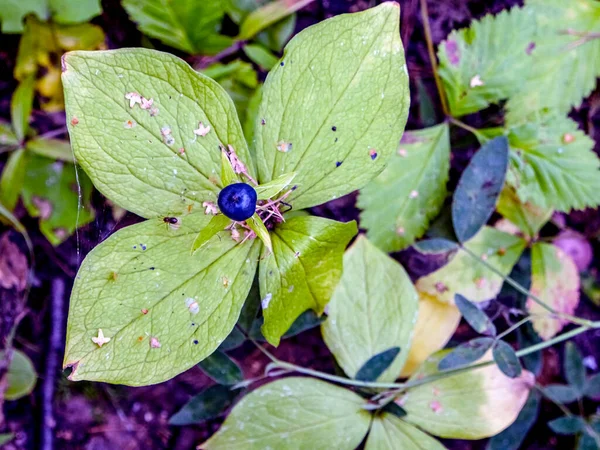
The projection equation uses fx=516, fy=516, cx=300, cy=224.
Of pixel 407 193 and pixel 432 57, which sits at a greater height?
pixel 432 57

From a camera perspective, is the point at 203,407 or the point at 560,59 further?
the point at 560,59

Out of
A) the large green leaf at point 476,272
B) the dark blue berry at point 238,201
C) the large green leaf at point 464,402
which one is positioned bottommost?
the large green leaf at point 464,402

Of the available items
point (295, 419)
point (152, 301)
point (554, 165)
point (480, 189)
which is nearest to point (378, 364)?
point (295, 419)

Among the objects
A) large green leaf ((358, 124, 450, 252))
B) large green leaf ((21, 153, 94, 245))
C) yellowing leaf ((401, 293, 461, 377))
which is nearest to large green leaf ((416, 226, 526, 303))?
yellowing leaf ((401, 293, 461, 377))

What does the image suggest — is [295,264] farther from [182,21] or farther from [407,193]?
[182,21]

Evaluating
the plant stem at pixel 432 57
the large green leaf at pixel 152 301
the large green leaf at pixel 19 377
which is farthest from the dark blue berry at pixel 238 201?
the large green leaf at pixel 19 377

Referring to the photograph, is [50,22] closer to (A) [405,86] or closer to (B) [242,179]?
(B) [242,179]

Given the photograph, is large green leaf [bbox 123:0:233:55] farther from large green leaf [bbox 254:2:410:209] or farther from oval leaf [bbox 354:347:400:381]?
oval leaf [bbox 354:347:400:381]

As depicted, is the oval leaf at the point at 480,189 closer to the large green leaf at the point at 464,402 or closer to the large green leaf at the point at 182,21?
the large green leaf at the point at 464,402
